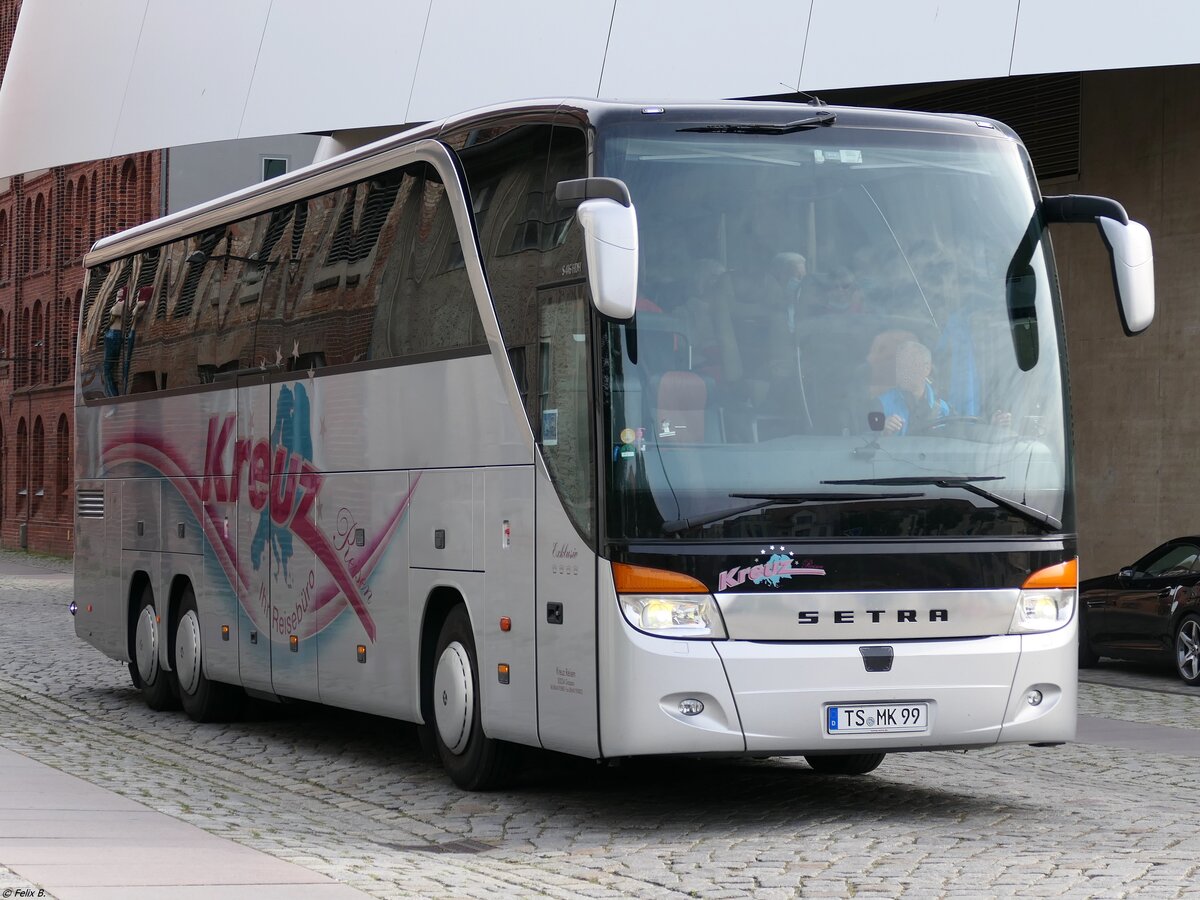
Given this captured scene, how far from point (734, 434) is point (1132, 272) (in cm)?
211

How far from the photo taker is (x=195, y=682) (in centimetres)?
1491

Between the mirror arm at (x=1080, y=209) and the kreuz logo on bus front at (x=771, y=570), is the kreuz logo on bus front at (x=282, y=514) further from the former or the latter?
the mirror arm at (x=1080, y=209)

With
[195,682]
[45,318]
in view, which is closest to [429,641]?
[195,682]

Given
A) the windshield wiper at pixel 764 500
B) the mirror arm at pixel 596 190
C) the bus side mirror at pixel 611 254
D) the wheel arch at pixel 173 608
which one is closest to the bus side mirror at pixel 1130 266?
the windshield wiper at pixel 764 500

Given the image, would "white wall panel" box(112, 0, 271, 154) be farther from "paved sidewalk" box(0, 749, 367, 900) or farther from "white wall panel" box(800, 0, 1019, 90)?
"paved sidewalk" box(0, 749, 367, 900)

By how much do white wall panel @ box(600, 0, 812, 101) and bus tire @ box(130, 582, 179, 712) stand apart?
25.7ft

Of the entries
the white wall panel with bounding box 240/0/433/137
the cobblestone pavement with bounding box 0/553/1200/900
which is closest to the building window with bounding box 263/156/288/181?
the white wall panel with bounding box 240/0/433/137

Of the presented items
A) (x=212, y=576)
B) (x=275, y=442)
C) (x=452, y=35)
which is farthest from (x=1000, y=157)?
(x=452, y=35)

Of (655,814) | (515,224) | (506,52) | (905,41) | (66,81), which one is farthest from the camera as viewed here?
(66,81)

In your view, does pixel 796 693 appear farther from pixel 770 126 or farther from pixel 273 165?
pixel 273 165

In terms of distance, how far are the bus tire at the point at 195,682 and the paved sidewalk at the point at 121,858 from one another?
→ 14.2 ft

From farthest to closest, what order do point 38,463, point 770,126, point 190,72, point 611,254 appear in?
point 38,463 < point 190,72 < point 770,126 < point 611,254

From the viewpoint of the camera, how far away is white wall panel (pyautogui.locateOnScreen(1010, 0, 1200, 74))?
756 inches

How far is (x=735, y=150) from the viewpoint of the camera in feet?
31.4
